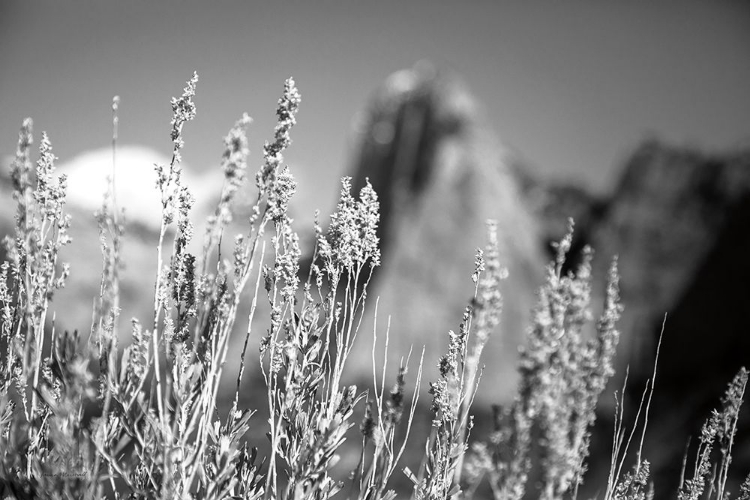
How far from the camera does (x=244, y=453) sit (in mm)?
1837

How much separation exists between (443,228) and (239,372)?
1524cm

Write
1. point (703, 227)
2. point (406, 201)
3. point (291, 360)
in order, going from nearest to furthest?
1. point (291, 360)
2. point (703, 227)
3. point (406, 201)

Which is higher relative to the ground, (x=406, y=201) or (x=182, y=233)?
(x=406, y=201)

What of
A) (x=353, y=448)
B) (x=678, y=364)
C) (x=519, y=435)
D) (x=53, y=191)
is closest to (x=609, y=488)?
(x=519, y=435)

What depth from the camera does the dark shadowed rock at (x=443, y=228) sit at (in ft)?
46.5

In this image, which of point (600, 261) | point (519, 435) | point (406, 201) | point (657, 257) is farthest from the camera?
point (406, 201)

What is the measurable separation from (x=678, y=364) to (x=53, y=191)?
49.1 feet

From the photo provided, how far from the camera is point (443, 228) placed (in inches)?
650

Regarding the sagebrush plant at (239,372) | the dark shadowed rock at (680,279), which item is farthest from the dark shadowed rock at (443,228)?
the sagebrush plant at (239,372)

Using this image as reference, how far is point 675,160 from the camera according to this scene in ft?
49.3

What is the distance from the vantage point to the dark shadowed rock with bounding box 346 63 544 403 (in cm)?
1419

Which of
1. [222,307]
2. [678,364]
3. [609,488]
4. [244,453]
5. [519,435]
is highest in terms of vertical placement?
[678,364]

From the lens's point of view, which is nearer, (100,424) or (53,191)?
(100,424)

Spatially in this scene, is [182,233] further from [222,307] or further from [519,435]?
[519,435]
